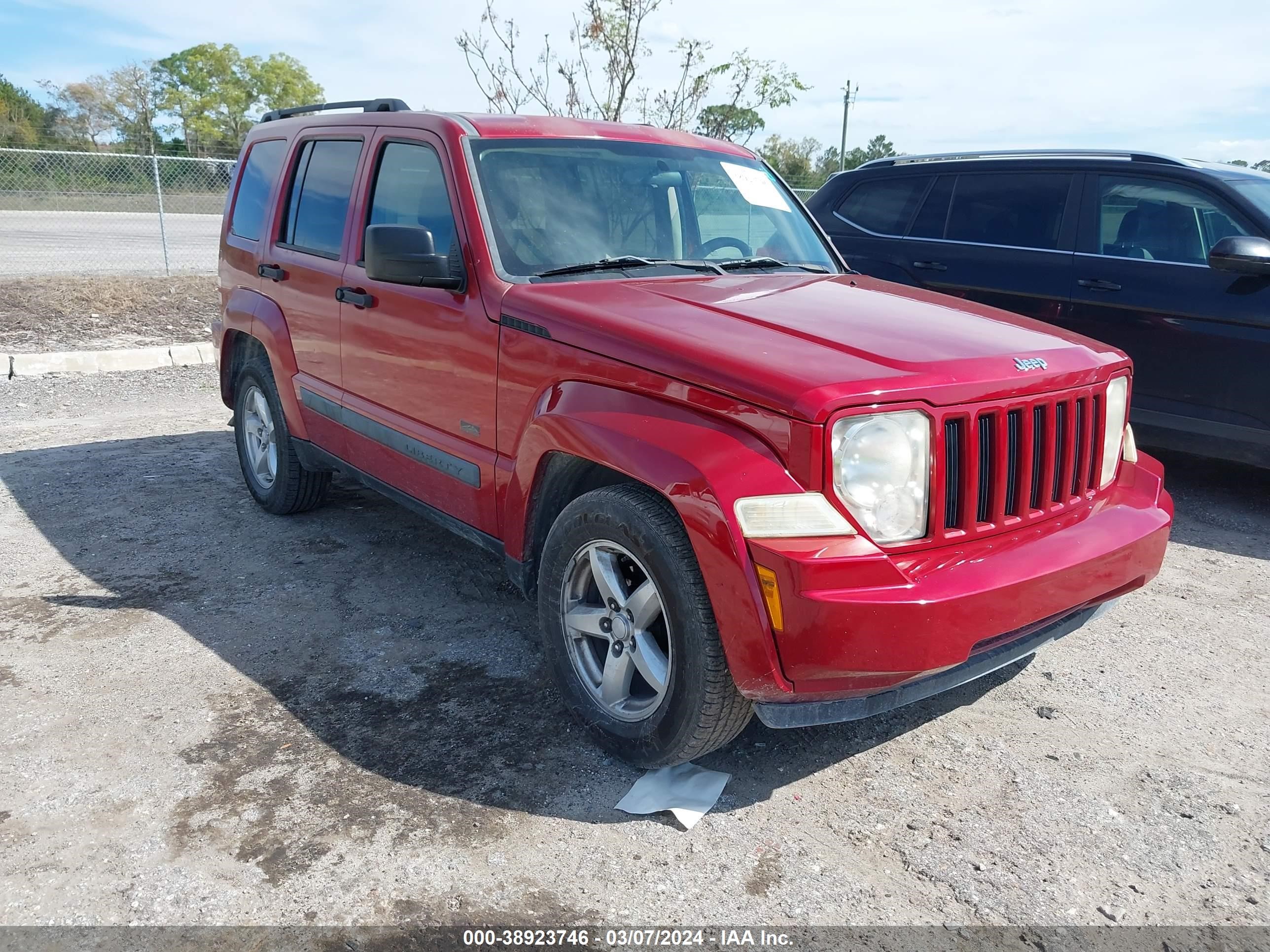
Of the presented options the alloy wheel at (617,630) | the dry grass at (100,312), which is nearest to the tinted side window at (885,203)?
the alloy wheel at (617,630)

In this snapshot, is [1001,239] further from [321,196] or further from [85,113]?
[85,113]

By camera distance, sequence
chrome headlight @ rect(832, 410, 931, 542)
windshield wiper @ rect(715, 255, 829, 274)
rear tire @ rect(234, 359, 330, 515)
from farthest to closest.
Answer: rear tire @ rect(234, 359, 330, 515) → windshield wiper @ rect(715, 255, 829, 274) → chrome headlight @ rect(832, 410, 931, 542)

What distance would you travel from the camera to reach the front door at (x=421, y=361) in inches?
140

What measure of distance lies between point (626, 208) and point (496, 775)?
2.14 meters

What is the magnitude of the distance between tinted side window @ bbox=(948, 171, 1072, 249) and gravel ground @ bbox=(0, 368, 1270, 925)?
2.49m

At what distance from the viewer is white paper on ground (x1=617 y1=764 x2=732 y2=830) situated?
9.43ft

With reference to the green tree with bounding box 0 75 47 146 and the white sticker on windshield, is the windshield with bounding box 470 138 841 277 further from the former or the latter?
the green tree with bounding box 0 75 47 146

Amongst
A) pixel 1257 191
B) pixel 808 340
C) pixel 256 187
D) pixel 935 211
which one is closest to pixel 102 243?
pixel 256 187

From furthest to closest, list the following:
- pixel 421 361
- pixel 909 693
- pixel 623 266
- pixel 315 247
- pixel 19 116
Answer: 1. pixel 19 116
2. pixel 315 247
3. pixel 421 361
4. pixel 623 266
5. pixel 909 693

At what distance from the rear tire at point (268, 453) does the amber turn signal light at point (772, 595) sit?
3.23m

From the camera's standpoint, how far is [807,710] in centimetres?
262

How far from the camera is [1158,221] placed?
5.87 metres

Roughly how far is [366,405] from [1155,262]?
4.48 meters

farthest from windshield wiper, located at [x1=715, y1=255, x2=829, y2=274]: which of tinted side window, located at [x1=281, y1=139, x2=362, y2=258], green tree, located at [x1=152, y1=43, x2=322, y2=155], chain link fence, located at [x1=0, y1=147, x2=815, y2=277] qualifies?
green tree, located at [x1=152, y1=43, x2=322, y2=155]
